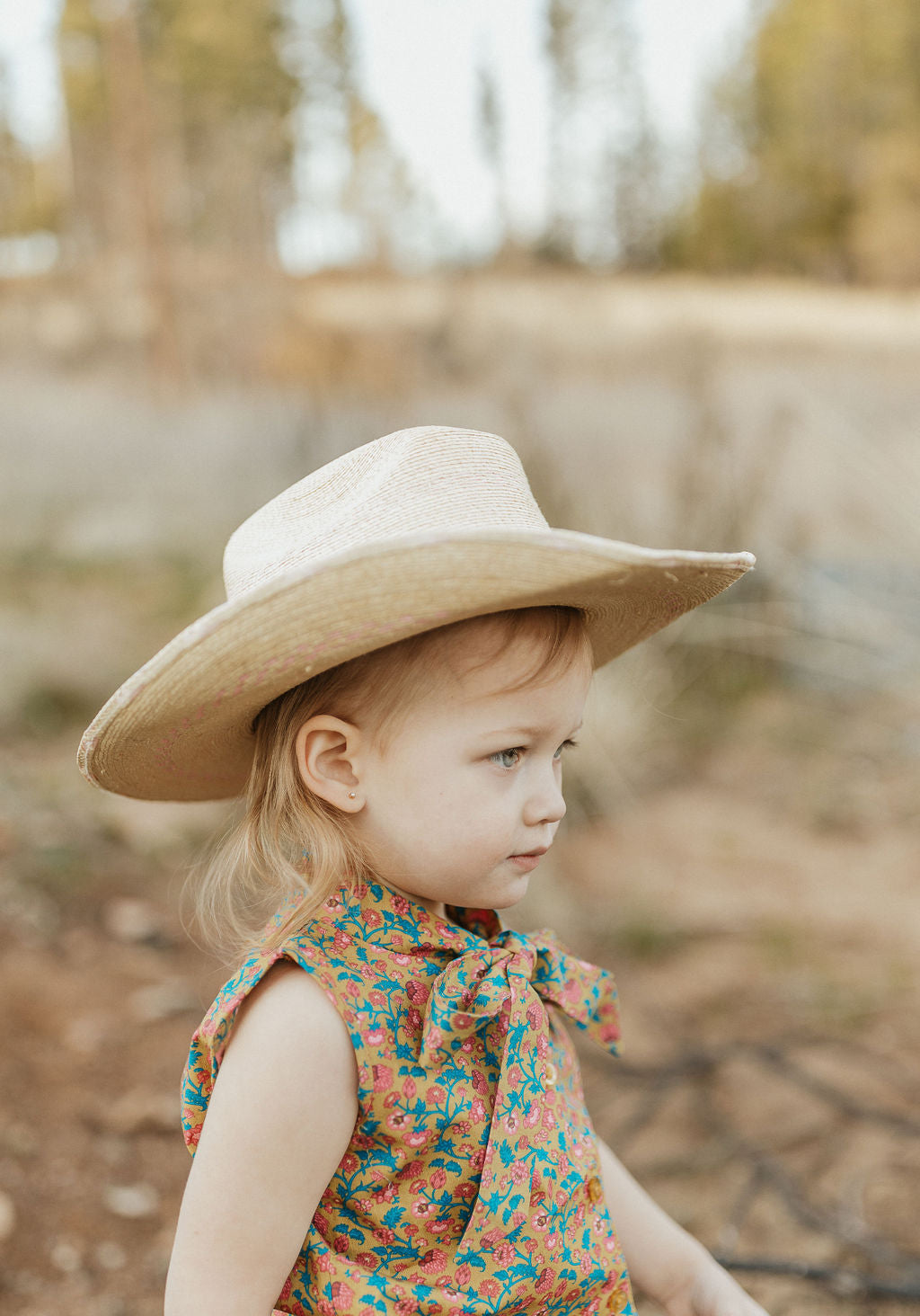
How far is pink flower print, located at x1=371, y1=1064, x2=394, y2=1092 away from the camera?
98 centimetres

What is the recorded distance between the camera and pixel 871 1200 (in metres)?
2.42

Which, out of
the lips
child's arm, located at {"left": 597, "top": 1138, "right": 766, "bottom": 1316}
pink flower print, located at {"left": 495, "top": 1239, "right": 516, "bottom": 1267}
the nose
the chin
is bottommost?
child's arm, located at {"left": 597, "top": 1138, "right": 766, "bottom": 1316}

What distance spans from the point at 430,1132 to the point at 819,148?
26630 millimetres

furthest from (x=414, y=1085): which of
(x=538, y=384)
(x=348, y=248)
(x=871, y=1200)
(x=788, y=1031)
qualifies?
(x=348, y=248)

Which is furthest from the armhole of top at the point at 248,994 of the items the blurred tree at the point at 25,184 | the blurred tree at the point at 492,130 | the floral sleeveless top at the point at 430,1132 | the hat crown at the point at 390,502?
the blurred tree at the point at 25,184

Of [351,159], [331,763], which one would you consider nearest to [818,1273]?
[331,763]

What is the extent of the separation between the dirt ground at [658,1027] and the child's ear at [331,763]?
0.92 meters

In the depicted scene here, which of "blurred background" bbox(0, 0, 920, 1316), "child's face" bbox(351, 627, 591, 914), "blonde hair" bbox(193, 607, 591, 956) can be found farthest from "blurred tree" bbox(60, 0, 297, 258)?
"child's face" bbox(351, 627, 591, 914)

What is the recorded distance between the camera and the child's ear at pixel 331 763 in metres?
1.05

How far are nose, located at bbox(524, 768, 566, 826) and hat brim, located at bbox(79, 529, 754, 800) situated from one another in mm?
165

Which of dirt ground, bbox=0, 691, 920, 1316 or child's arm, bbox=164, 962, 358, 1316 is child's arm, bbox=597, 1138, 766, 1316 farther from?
child's arm, bbox=164, 962, 358, 1316

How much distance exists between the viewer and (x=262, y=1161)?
0.94 m

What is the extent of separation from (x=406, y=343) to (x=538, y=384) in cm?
528

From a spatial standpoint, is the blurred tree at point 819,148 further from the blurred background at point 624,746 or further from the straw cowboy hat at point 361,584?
the straw cowboy hat at point 361,584
